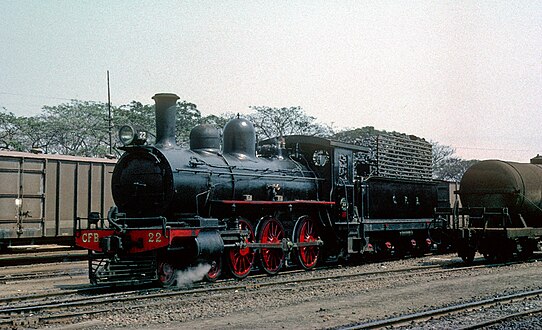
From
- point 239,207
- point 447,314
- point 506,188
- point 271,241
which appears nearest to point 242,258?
point 271,241

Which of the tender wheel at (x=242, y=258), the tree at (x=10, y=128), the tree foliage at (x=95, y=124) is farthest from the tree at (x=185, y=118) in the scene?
the tender wheel at (x=242, y=258)

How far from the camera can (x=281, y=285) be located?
1176 cm

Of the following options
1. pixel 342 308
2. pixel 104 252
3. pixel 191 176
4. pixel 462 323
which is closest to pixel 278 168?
pixel 191 176

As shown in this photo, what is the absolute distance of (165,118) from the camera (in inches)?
500

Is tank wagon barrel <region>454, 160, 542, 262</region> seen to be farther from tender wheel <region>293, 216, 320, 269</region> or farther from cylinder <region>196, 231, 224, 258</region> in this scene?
cylinder <region>196, 231, 224, 258</region>

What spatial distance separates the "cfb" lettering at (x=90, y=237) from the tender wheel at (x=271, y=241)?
3.57m

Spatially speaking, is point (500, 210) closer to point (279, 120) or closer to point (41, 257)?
point (41, 257)

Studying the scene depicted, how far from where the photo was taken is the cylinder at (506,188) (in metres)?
17.1

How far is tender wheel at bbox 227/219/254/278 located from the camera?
12977 mm

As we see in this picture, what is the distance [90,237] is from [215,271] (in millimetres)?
2563

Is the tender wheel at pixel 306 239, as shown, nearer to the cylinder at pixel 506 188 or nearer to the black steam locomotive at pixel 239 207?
the black steam locomotive at pixel 239 207

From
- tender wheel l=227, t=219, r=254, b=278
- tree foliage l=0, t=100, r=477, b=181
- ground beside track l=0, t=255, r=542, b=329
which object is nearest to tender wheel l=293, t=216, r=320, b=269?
ground beside track l=0, t=255, r=542, b=329

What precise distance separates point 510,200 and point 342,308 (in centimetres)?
990

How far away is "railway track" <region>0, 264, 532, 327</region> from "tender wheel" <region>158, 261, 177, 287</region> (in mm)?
367
